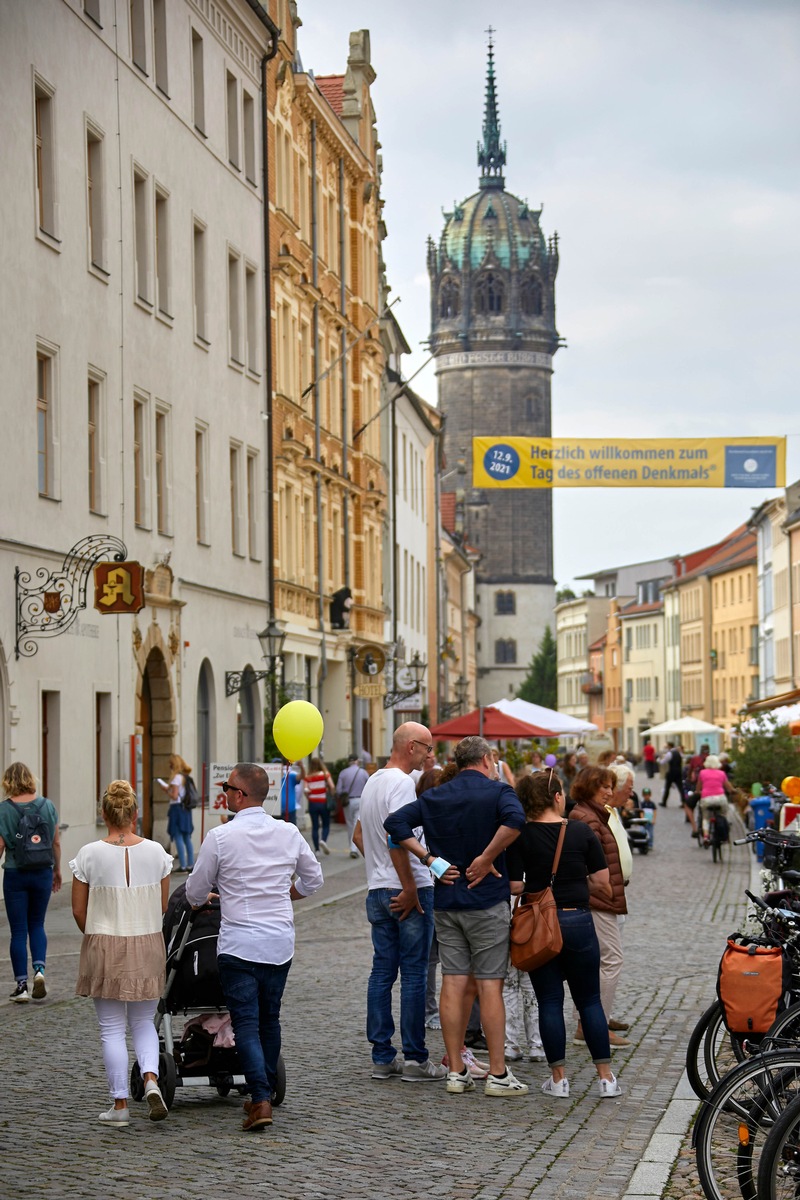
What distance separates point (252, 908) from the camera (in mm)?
9531

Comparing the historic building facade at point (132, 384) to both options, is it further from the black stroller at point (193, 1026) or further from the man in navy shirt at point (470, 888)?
the black stroller at point (193, 1026)

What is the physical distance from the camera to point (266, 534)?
1479 inches

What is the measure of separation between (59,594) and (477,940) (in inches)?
529

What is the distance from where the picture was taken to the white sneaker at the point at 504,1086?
33.7 ft

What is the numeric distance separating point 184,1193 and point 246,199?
98.0 ft

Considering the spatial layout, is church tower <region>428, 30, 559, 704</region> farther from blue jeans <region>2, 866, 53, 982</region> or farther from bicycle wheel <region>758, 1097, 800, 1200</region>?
bicycle wheel <region>758, 1097, 800, 1200</region>

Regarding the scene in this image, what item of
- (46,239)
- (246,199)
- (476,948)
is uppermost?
(246,199)

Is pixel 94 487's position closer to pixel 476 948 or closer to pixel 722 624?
pixel 476 948

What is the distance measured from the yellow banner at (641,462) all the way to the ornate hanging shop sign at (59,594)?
374 inches

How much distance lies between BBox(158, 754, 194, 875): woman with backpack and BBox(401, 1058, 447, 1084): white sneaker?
1713 centimetres

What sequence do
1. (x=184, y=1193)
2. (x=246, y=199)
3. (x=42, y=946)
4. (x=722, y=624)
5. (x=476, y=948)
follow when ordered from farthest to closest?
(x=722, y=624) → (x=246, y=199) → (x=42, y=946) → (x=476, y=948) → (x=184, y=1193)

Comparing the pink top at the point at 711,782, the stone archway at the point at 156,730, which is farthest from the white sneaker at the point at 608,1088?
the pink top at the point at 711,782

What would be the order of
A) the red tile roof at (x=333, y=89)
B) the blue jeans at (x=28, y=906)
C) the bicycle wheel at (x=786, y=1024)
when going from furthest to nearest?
the red tile roof at (x=333, y=89) < the blue jeans at (x=28, y=906) < the bicycle wheel at (x=786, y=1024)

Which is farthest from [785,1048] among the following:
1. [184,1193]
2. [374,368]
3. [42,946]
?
[374,368]
